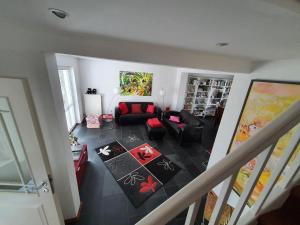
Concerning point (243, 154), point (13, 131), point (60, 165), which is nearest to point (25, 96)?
point (13, 131)

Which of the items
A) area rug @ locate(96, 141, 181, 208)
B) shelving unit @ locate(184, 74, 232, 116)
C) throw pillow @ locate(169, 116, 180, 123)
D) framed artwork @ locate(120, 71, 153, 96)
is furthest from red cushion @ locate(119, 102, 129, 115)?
shelving unit @ locate(184, 74, 232, 116)

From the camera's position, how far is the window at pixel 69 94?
4.20 m

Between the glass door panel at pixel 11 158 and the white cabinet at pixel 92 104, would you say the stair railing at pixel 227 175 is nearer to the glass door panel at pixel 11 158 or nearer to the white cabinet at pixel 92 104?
the glass door panel at pixel 11 158

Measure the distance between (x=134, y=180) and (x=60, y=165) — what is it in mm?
1665

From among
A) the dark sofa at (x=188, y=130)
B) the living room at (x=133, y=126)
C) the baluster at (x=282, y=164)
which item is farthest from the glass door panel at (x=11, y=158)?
the dark sofa at (x=188, y=130)

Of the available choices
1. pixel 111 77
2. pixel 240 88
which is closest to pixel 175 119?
pixel 111 77

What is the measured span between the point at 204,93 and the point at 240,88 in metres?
5.09

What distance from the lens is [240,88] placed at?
1.85 meters

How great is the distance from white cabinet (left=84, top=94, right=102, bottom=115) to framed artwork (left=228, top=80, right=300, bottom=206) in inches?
198

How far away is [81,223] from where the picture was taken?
81.4 inches

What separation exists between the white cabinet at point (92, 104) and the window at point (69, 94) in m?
0.58

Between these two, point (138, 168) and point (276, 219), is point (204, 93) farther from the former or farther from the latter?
point (276, 219)

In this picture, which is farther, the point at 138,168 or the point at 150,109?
the point at 150,109

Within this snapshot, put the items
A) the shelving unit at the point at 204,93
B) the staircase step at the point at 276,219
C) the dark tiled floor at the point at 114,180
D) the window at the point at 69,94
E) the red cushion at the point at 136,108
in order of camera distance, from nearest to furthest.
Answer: the staircase step at the point at 276,219, the dark tiled floor at the point at 114,180, the window at the point at 69,94, the red cushion at the point at 136,108, the shelving unit at the point at 204,93
